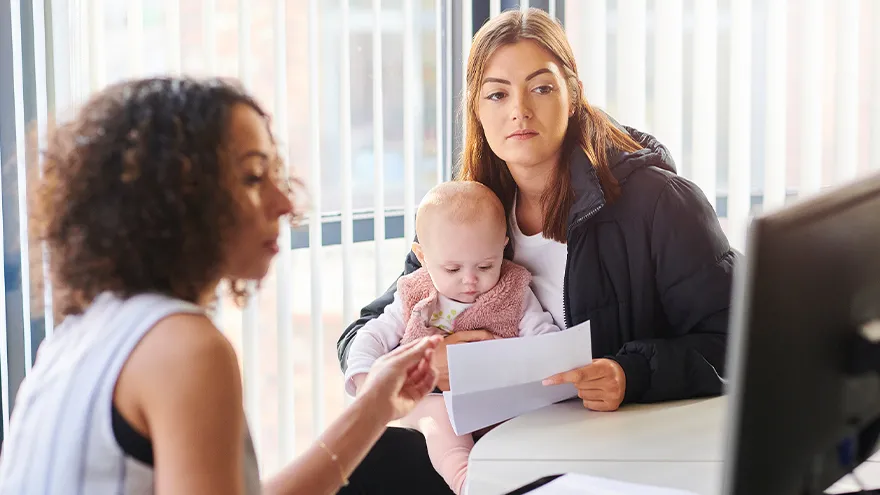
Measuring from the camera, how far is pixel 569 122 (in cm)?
209

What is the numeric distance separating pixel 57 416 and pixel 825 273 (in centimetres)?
73

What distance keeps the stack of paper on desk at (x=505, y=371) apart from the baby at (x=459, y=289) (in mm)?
365

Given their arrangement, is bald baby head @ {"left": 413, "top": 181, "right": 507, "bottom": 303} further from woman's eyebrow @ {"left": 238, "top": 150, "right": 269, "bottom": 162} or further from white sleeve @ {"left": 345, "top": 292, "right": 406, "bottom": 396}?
woman's eyebrow @ {"left": 238, "top": 150, "right": 269, "bottom": 162}

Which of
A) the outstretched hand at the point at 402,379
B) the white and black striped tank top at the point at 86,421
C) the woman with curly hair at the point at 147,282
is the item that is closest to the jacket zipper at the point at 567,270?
the outstretched hand at the point at 402,379

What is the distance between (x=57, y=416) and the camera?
0.93 meters

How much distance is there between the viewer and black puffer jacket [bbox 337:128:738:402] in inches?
73.5

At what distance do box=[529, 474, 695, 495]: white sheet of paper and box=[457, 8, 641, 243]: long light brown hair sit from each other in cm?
81

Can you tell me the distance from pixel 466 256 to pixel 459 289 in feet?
0.26

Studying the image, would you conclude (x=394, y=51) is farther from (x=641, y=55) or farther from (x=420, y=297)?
(x=420, y=297)

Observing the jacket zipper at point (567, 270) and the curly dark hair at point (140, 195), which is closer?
the curly dark hair at point (140, 195)

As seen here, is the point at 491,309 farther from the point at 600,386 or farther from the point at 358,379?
the point at 600,386

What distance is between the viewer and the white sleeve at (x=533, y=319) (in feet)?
6.50

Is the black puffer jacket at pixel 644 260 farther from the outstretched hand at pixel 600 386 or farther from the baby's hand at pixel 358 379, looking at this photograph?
the baby's hand at pixel 358 379

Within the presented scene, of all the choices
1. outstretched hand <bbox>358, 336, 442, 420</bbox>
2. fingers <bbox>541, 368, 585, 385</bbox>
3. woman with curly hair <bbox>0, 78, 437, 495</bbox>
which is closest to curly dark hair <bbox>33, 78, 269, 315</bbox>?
woman with curly hair <bbox>0, 78, 437, 495</bbox>
